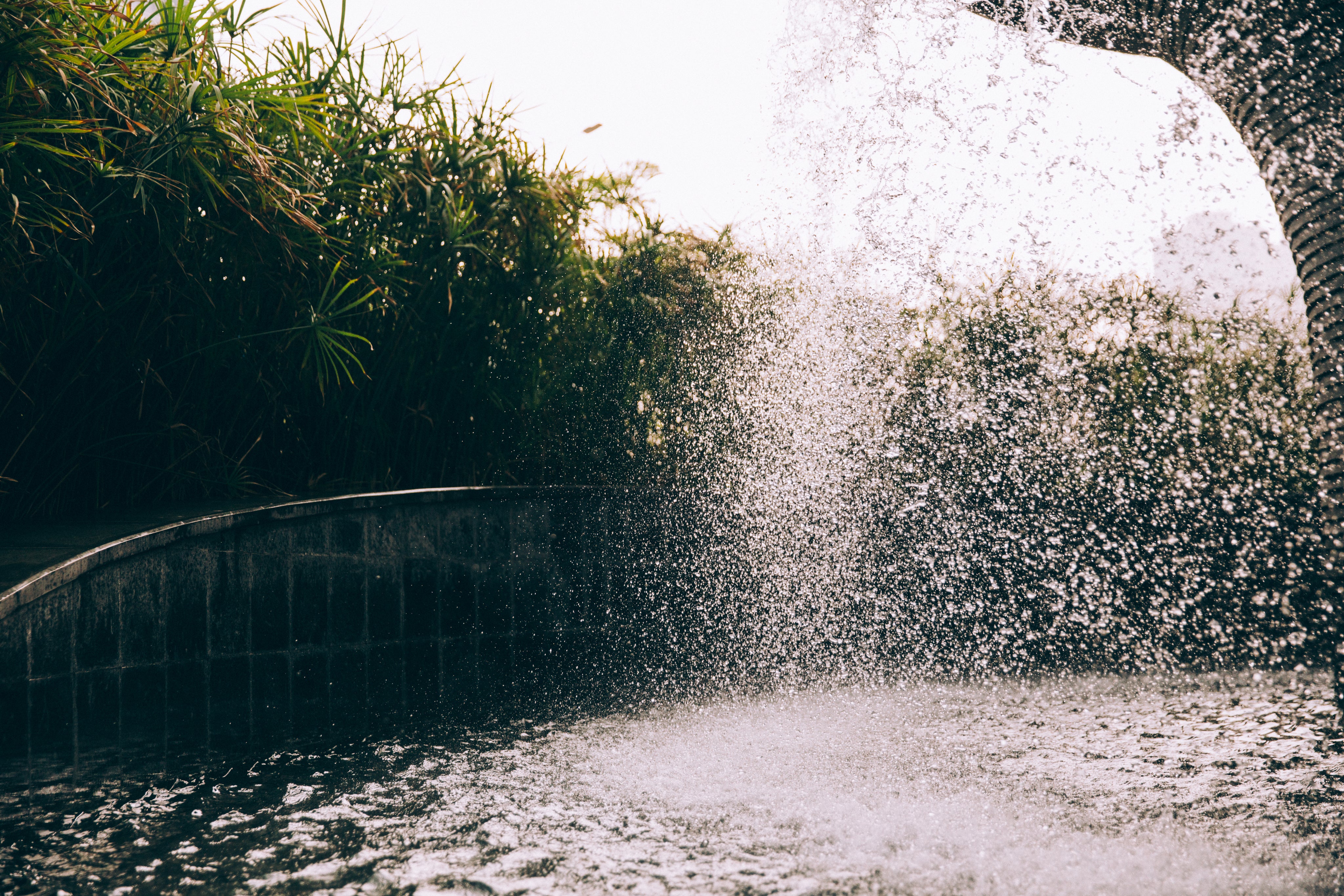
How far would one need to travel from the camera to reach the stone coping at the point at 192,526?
2.78 meters

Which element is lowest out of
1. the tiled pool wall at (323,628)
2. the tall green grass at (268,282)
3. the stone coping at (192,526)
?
the tiled pool wall at (323,628)

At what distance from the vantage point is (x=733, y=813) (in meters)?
Answer: 2.53

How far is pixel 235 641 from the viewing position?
3523 mm

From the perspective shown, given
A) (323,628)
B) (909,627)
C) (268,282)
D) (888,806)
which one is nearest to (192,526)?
(323,628)

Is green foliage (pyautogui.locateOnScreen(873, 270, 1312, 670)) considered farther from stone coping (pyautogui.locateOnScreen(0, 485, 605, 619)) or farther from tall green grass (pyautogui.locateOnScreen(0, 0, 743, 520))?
stone coping (pyautogui.locateOnScreen(0, 485, 605, 619))

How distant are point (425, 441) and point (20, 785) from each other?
2469mm

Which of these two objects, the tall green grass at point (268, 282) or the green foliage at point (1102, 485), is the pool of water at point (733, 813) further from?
the green foliage at point (1102, 485)

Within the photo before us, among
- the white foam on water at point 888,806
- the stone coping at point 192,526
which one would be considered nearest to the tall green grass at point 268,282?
the stone coping at point 192,526

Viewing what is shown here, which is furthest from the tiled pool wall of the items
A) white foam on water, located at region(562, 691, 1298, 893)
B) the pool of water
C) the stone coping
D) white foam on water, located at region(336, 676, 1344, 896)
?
white foam on water, located at region(562, 691, 1298, 893)

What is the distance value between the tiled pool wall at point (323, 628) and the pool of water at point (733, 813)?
26 centimetres

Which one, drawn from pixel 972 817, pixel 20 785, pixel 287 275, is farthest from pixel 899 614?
pixel 20 785

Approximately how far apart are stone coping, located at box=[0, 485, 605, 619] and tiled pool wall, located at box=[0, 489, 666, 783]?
0.05 ft

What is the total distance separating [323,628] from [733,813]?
6.70 ft

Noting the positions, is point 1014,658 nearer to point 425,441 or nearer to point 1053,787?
point 1053,787
